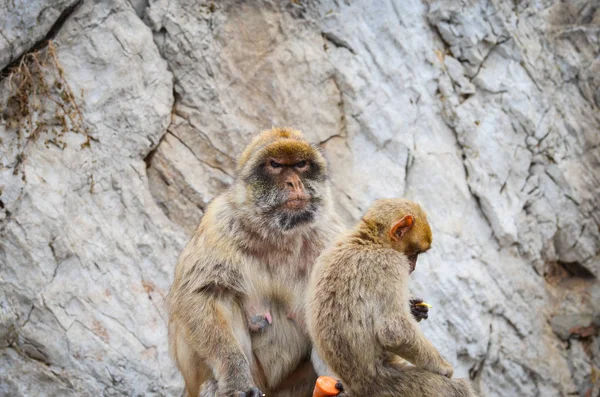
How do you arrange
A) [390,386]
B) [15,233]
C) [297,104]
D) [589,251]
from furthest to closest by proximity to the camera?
[589,251], [297,104], [15,233], [390,386]

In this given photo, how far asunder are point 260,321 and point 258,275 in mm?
251

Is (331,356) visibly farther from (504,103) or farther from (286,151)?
(504,103)

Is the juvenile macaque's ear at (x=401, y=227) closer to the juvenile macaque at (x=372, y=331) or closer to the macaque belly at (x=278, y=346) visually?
the juvenile macaque at (x=372, y=331)

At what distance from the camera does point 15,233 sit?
5.53 meters

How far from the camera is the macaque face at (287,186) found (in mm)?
4082

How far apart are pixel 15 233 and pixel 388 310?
323cm

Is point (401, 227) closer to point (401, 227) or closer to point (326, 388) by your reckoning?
point (401, 227)

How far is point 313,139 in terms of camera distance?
6.63 m

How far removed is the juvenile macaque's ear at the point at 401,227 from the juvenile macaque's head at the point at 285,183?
1.82ft

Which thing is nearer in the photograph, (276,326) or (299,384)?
(276,326)

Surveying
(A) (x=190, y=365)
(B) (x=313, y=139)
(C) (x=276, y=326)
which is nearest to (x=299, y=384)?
(C) (x=276, y=326)

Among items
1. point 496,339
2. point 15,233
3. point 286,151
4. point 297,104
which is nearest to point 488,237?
point 496,339

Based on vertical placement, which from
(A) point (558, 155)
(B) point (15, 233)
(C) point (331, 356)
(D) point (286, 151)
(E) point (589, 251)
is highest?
(A) point (558, 155)

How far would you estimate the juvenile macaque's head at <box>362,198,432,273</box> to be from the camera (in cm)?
376
